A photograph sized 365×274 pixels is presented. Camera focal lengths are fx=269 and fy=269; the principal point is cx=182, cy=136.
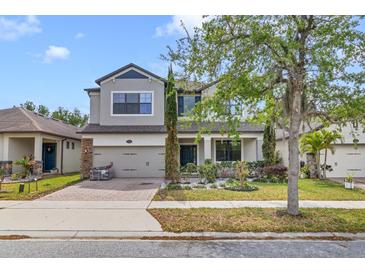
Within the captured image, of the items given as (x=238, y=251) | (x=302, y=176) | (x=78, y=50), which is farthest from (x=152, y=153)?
(x=238, y=251)

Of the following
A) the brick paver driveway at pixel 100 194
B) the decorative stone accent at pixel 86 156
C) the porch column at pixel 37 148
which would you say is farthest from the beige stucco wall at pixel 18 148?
the brick paver driveway at pixel 100 194

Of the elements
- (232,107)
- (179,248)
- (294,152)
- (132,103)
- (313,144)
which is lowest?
(179,248)

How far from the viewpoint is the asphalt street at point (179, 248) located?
5.06 meters

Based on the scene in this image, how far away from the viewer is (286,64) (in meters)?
7.43

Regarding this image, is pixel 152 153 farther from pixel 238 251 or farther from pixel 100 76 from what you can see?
pixel 238 251

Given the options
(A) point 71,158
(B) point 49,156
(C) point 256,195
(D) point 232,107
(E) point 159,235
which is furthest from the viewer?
(A) point 71,158

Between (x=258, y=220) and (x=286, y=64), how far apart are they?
4.33 metres

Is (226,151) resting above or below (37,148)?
below

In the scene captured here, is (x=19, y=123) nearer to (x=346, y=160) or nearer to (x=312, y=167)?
(x=312, y=167)

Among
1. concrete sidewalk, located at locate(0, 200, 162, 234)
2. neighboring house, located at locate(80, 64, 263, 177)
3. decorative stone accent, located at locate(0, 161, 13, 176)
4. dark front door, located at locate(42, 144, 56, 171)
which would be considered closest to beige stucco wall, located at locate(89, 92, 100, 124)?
neighboring house, located at locate(80, 64, 263, 177)

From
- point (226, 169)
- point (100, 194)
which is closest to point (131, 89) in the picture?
point (226, 169)

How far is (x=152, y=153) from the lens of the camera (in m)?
18.4

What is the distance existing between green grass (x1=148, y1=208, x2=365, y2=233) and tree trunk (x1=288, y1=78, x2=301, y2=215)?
0.40m

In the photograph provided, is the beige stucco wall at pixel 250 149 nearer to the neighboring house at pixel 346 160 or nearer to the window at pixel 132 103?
the neighboring house at pixel 346 160
